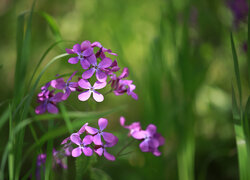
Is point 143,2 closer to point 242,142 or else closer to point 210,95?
point 210,95

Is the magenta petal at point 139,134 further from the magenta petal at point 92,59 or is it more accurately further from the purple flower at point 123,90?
the magenta petal at point 92,59

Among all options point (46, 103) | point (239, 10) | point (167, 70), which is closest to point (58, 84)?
point (46, 103)

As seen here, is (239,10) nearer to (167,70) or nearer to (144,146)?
(167,70)

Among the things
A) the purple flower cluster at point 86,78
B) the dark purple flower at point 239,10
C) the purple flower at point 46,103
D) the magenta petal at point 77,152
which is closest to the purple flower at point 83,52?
the purple flower cluster at point 86,78

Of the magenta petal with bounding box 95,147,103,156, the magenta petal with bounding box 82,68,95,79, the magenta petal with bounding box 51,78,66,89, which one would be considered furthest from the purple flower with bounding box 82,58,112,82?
the magenta petal with bounding box 95,147,103,156

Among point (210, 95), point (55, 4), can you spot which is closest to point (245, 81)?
point (210, 95)

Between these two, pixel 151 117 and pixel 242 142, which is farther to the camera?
pixel 151 117
